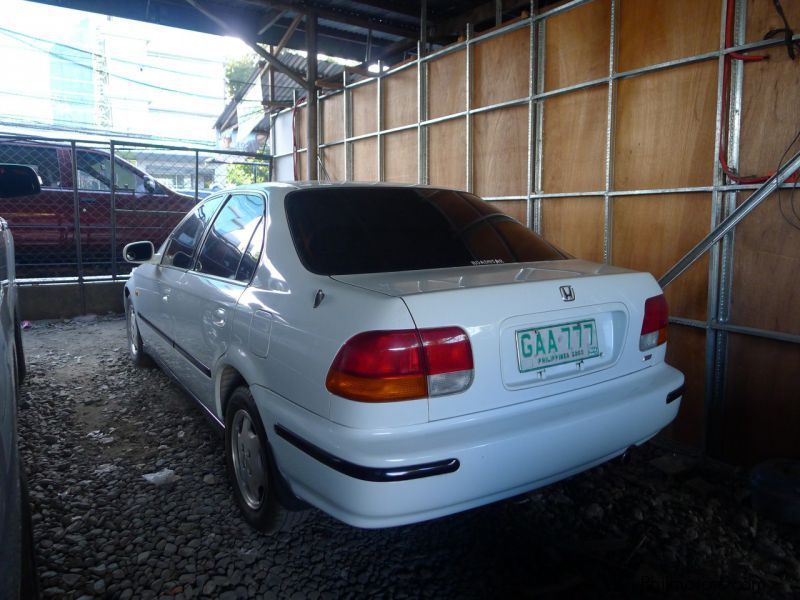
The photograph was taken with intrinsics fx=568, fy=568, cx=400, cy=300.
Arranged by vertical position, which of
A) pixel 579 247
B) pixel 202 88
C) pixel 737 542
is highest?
pixel 202 88

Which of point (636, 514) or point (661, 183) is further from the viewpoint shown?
point (661, 183)

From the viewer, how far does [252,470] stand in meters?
2.44

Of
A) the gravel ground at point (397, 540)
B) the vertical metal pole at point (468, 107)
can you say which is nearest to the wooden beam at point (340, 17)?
the vertical metal pole at point (468, 107)

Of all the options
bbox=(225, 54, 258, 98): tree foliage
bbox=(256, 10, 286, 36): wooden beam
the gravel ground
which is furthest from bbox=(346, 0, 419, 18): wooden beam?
bbox=(225, 54, 258, 98): tree foliage

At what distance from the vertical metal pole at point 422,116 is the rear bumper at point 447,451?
14.5 ft

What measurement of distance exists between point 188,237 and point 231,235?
775mm

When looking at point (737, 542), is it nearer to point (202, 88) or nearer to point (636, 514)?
point (636, 514)

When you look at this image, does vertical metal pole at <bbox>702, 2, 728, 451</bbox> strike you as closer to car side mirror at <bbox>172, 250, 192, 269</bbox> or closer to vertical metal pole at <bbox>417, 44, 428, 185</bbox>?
car side mirror at <bbox>172, 250, 192, 269</bbox>

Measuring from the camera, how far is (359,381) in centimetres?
173

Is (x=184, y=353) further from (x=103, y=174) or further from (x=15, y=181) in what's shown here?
(x=103, y=174)

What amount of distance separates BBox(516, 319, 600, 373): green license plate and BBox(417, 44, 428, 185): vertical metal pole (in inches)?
170

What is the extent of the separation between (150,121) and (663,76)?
29.1 meters

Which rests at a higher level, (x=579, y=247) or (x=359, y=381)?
(x=579, y=247)

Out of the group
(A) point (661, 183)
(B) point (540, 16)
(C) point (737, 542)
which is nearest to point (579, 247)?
(A) point (661, 183)
